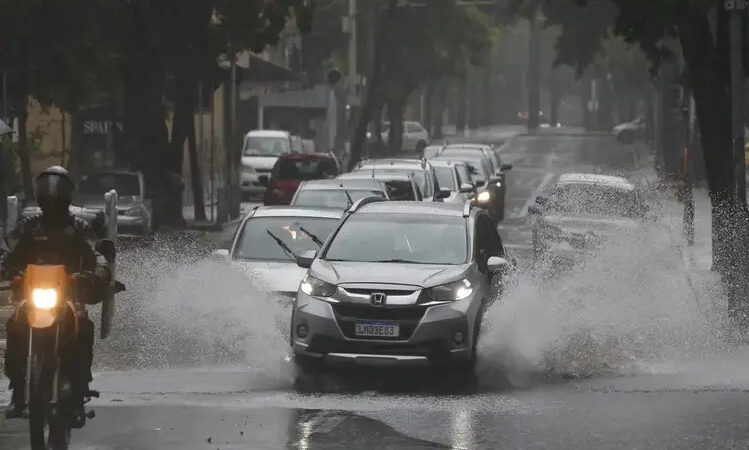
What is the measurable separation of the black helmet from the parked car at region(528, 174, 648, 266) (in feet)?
51.0

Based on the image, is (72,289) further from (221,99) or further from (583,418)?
(221,99)

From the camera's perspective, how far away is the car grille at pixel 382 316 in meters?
15.0

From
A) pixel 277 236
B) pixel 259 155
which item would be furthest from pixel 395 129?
pixel 277 236

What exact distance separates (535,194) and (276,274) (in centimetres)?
4178

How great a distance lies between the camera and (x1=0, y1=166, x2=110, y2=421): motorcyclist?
1083cm

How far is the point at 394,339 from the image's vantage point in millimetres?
15016

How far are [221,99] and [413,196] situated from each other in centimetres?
3362

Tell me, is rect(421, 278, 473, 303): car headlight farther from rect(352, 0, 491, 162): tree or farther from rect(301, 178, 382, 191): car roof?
rect(352, 0, 491, 162): tree

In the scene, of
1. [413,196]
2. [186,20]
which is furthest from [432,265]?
[186,20]

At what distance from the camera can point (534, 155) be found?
314 feet

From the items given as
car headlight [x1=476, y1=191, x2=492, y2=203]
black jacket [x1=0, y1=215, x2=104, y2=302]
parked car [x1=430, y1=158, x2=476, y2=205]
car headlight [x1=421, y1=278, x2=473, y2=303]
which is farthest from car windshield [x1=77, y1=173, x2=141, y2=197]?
black jacket [x1=0, y1=215, x2=104, y2=302]

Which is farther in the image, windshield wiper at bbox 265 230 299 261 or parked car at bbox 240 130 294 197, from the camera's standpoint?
parked car at bbox 240 130 294 197

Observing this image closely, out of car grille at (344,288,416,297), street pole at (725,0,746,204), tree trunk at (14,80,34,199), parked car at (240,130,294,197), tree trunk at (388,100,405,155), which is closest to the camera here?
car grille at (344,288,416,297)

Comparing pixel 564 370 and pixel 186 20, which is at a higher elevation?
pixel 186 20
